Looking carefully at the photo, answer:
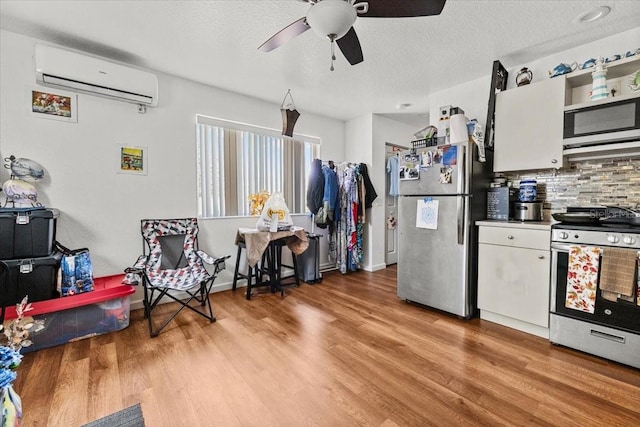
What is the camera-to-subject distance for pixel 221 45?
2.42 metres

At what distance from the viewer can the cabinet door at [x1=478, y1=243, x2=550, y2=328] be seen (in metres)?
2.17

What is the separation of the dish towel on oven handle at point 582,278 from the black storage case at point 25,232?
12.7 ft

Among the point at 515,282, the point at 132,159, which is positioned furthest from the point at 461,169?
the point at 132,159

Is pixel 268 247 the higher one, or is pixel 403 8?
pixel 403 8

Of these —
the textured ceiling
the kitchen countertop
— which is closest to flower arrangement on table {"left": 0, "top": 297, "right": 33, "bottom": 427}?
the textured ceiling

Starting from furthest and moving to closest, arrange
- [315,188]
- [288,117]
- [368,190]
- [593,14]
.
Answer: [368,190], [315,188], [288,117], [593,14]

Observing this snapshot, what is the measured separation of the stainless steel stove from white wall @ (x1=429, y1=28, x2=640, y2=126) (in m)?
1.32

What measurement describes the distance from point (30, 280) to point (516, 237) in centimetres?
374

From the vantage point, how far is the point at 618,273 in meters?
1.79

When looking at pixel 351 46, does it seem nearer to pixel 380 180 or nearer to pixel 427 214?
pixel 427 214

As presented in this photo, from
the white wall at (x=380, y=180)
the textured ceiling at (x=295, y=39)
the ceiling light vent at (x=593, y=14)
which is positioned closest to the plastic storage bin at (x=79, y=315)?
the textured ceiling at (x=295, y=39)

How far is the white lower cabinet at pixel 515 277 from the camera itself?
217 centimetres

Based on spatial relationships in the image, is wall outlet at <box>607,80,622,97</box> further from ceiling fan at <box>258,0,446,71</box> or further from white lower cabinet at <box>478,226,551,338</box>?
ceiling fan at <box>258,0,446,71</box>

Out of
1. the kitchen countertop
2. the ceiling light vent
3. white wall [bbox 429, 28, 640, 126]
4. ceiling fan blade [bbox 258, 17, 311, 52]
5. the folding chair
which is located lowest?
the folding chair
